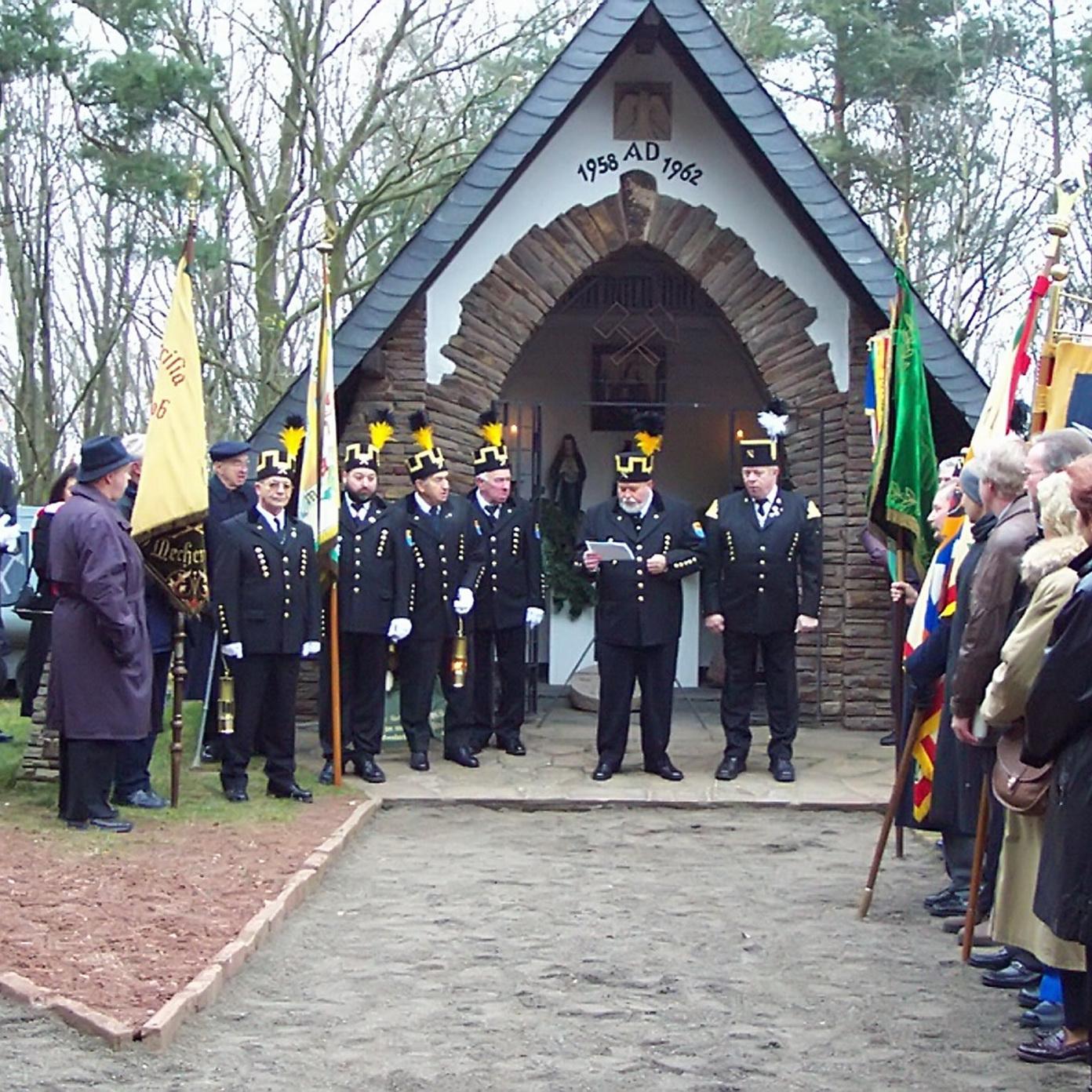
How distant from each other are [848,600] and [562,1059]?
722cm

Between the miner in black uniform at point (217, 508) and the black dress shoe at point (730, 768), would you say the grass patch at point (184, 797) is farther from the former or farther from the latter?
the black dress shoe at point (730, 768)

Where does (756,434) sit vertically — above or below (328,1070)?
above

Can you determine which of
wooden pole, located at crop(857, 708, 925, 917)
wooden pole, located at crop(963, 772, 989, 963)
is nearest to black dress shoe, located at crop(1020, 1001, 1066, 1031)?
wooden pole, located at crop(963, 772, 989, 963)

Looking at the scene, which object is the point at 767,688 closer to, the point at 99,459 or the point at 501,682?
the point at 501,682

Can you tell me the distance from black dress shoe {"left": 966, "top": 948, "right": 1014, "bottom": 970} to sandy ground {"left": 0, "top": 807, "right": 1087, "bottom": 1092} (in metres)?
0.08

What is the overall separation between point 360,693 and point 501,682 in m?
1.22

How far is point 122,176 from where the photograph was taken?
17578 mm

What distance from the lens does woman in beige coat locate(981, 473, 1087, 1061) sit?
4.71 m

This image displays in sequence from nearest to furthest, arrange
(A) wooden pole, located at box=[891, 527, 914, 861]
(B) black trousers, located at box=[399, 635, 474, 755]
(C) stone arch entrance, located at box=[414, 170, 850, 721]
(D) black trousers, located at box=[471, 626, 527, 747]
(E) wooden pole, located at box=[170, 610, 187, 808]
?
(A) wooden pole, located at box=[891, 527, 914, 861], (E) wooden pole, located at box=[170, 610, 187, 808], (B) black trousers, located at box=[399, 635, 474, 755], (D) black trousers, located at box=[471, 626, 527, 747], (C) stone arch entrance, located at box=[414, 170, 850, 721]

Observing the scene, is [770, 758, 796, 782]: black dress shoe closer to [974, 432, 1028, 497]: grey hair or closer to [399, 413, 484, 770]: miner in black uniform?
[399, 413, 484, 770]: miner in black uniform

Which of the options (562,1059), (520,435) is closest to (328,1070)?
(562,1059)

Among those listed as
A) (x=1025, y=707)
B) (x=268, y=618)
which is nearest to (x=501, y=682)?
(x=268, y=618)

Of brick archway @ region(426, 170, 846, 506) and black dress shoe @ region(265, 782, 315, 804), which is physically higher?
brick archway @ region(426, 170, 846, 506)

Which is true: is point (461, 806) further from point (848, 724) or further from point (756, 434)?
point (756, 434)
